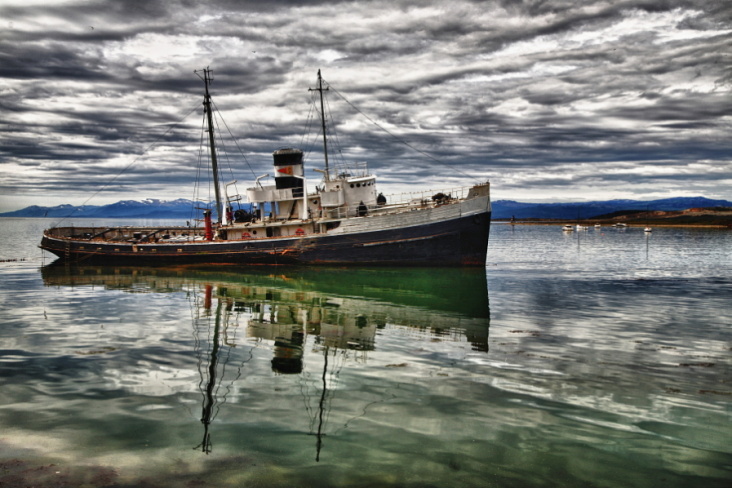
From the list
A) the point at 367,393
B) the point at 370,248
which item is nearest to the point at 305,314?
the point at 367,393

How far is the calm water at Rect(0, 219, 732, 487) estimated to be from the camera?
7.11 meters

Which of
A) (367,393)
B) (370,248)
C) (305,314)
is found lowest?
(367,393)

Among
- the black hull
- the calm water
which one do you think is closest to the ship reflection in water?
the calm water

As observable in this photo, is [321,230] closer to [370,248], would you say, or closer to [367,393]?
[370,248]

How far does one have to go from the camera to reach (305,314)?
64.8 ft

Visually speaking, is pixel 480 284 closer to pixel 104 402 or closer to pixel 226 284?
pixel 226 284

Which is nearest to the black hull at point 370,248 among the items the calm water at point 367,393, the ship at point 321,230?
the ship at point 321,230

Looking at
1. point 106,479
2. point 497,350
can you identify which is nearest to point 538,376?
point 497,350

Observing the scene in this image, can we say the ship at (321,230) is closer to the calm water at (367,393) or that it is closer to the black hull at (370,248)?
the black hull at (370,248)

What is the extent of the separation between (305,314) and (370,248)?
606 inches

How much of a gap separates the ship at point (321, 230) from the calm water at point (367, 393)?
12.1 metres

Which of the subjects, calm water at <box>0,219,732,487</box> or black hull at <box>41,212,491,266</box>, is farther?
black hull at <box>41,212,491,266</box>

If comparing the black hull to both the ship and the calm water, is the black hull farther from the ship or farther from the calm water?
the calm water

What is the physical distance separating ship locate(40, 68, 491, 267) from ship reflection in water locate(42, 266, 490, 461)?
1.48 meters
